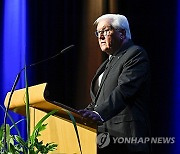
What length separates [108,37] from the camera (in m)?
2.34

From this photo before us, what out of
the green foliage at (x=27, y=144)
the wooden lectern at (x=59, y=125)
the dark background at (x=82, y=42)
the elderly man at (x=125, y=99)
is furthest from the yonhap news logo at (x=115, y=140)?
the dark background at (x=82, y=42)

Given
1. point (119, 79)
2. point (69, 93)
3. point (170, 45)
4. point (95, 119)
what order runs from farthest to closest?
point (69, 93)
point (170, 45)
point (119, 79)
point (95, 119)

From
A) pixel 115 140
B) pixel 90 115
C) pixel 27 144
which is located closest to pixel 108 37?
pixel 115 140

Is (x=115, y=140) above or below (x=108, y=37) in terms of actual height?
below

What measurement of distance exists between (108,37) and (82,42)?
79cm

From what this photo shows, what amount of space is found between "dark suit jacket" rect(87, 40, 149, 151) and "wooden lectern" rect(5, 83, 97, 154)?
143 millimetres

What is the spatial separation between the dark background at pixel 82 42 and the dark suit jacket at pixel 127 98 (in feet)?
2.43

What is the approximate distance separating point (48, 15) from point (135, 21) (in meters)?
0.57

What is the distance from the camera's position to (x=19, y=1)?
3.22 metres

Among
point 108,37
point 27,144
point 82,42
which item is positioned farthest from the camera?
point 82,42

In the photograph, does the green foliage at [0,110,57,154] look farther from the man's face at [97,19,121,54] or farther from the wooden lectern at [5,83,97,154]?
the man's face at [97,19,121,54]

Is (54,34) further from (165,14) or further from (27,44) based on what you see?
(165,14)

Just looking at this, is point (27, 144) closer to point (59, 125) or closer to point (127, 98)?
point (59, 125)

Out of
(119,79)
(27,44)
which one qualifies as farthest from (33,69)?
Result: (119,79)
